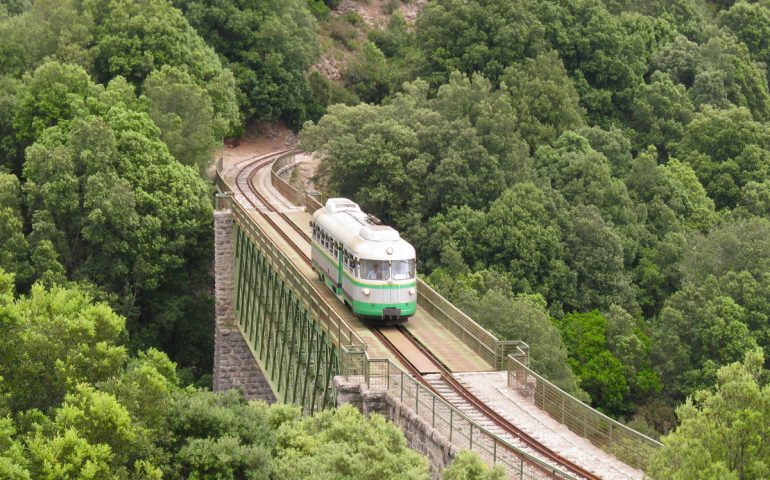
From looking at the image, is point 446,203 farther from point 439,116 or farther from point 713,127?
point 713,127

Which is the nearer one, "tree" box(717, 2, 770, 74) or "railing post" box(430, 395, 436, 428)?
"railing post" box(430, 395, 436, 428)

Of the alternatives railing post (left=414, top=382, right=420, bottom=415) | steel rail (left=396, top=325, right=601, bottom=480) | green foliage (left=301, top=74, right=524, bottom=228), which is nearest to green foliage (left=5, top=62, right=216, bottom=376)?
green foliage (left=301, top=74, right=524, bottom=228)

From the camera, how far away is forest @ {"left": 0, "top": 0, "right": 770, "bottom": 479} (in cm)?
6700

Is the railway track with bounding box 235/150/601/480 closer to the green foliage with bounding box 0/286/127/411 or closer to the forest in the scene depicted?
the forest

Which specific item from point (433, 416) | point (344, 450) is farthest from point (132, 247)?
point (344, 450)

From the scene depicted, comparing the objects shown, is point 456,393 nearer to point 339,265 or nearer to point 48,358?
point 339,265

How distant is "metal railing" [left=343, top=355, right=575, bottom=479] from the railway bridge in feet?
0.13

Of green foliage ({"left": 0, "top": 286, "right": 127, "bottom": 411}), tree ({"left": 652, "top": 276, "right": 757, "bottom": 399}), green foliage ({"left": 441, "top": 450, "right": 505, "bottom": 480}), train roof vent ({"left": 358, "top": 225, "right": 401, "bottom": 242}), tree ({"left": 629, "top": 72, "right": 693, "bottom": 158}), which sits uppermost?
green foliage ({"left": 441, "top": 450, "right": 505, "bottom": 480})

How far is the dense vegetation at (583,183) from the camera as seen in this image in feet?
221

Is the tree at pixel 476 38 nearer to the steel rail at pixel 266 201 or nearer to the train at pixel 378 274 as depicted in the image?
the steel rail at pixel 266 201

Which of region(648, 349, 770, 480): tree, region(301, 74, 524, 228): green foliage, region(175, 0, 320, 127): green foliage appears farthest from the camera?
region(175, 0, 320, 127): green foliage

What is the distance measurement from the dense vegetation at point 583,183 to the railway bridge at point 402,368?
8.43 metres

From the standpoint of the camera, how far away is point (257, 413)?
33.9 metres

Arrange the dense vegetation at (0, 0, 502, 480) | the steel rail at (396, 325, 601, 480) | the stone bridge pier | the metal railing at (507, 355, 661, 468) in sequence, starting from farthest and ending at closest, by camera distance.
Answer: the stone bridge pier → the steel rail at (396, 325, 601, 480) → the metal railing at (507, 355, 661, 468) → the dense vegetation at (0, 0, 502, 480)
